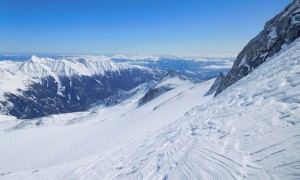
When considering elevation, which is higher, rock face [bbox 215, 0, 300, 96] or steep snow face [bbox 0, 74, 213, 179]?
rock face [bbox 215, 0, 300, 96]

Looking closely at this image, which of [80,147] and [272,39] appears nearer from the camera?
[272,39]

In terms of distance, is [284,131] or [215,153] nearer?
[284,131]

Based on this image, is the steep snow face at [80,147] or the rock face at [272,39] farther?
the rock face at [272,39]

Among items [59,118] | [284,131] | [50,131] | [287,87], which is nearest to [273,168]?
[284,131]

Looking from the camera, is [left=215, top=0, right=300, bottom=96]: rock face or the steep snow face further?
[left=215, top=0, right=300, bottom=96]: rock face

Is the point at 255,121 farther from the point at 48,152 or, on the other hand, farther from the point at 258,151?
the point at 48,152

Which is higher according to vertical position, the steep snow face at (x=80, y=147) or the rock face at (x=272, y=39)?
the rock face at (x=272, y=39)

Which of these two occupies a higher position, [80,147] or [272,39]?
[272,39]

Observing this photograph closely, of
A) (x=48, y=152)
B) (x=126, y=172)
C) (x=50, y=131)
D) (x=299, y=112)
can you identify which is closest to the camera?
(x=299, y=112)
